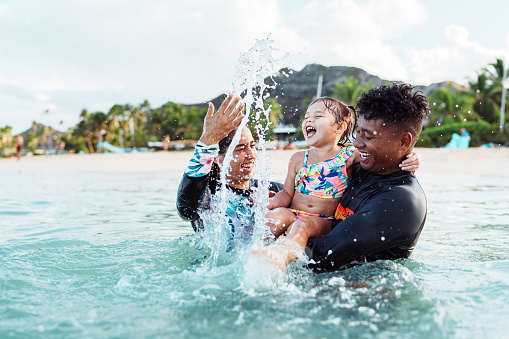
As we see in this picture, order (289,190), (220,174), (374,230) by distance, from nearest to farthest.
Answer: (374,230), (220,174), (289,190)

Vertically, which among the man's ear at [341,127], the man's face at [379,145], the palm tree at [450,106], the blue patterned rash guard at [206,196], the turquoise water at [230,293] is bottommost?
the turquoise water at [230,293]

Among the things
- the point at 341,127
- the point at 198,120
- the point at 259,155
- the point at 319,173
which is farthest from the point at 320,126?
the point at 198,120

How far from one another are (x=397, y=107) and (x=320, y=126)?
2.58 feet

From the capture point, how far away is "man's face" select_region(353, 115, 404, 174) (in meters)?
3.58

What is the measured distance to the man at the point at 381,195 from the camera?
329 cm

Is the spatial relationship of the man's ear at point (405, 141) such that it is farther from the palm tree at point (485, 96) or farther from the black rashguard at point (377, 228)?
the palm tree at point (485, 96)

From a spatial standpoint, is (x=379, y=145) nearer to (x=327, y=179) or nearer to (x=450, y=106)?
(x=327, y=179)

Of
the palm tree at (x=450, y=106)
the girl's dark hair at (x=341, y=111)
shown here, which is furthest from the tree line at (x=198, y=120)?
the girl's dark hair at (x=341, y=111)

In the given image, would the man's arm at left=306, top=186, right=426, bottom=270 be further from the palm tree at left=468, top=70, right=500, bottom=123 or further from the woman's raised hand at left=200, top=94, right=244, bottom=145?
the palm tree at left=468, top=70, right=500, bottom=123

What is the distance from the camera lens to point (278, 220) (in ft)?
12.5

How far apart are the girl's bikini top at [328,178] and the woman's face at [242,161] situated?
507 millimetres

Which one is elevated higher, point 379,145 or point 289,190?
point 379,145

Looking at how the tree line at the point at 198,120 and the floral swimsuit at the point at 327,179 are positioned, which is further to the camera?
the tree line at the point at 198,120

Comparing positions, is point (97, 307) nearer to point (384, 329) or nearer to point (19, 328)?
point (19, 328)
